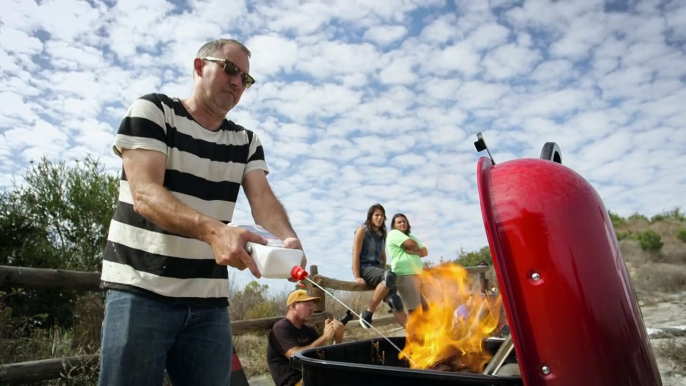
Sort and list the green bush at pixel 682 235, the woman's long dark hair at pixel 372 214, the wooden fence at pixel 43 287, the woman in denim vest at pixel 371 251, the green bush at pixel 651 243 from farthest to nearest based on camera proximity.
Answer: the green bush at pixel 682 235
the green bush at pixel 651 243
the woman's long dark hair at pixel 372 214
the woman in denim vest at pixel 371 251
the wooden fence at pixel 43 287

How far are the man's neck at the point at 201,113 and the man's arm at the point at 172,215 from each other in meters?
A: 0.35

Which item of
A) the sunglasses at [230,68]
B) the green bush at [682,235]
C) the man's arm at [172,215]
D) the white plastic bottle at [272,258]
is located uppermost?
the green bush at [682,235]

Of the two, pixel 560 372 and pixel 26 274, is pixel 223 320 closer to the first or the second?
pixel 560 372

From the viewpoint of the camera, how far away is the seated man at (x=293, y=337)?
450cm

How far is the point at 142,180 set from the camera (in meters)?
1.66

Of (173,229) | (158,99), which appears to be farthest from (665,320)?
(173,229)

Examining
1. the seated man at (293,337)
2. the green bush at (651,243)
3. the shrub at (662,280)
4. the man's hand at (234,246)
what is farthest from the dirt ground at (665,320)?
the green bush at (651,243)

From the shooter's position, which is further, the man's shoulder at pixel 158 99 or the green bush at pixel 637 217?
the green bush at pixel 637 217

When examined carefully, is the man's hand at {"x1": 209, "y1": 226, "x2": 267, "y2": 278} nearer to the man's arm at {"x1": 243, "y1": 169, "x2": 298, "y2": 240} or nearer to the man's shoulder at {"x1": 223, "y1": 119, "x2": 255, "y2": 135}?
the man's arm at {"x1": 243, "y1": 169, "x2": 298, "y2": 240}

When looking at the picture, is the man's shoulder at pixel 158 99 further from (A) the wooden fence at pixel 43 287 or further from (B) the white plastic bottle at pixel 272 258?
(A) the wooden fence at pixel 43 287

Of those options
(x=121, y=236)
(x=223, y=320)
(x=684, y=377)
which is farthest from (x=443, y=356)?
(x=684, y=377)

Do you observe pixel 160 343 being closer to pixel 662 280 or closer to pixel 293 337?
pixel 293 337

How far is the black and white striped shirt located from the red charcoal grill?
938mm

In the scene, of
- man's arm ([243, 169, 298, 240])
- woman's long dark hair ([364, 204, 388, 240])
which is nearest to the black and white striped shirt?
man's arm ([243, 169, 298, 240])
